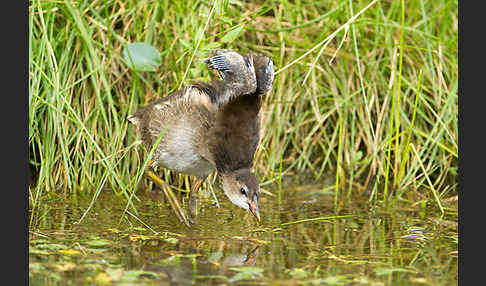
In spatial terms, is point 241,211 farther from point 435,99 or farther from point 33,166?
point 435,99

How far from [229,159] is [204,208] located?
0.84 m

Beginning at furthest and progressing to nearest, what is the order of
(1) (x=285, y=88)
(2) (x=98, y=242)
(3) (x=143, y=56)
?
(1) (x=285, y=88) → (3) (x=143, y=56) → (2) (x=98, y=242)

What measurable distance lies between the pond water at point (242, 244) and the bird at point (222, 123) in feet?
1.38

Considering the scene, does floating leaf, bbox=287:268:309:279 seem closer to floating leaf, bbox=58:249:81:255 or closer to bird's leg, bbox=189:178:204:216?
floating leaf, bbox=58:249:81:255

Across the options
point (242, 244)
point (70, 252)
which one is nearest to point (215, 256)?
point (242, 244)

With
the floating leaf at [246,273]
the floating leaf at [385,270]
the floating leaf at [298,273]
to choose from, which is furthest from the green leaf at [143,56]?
the floating leaf at [385,270]

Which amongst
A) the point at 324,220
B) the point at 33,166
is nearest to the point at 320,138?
the point at 324,220

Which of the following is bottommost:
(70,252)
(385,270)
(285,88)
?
(385,270)

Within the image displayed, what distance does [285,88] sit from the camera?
21.9 feet

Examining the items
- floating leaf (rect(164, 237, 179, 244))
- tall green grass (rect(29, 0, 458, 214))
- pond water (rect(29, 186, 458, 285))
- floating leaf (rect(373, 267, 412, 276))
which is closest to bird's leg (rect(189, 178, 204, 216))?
pond water (rect(29, 186, 458, 285))

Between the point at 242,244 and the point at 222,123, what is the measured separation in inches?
37.5

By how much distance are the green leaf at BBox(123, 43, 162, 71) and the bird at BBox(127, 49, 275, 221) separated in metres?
0.72

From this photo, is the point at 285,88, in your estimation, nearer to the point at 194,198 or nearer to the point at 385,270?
the point at 194,198

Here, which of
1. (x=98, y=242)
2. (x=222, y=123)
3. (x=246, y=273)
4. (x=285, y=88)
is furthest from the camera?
(x=285, y=88)
